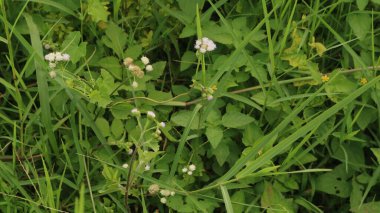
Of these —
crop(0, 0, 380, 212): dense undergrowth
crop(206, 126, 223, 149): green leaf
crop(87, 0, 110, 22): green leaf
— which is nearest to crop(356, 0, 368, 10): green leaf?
crop(0, 0, 380, 212): dense undergrowth

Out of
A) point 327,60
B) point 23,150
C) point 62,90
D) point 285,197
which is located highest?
point 327,60

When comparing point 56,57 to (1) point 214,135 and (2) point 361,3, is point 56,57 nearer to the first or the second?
(1) point 214,135

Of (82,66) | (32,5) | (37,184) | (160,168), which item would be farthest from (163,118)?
(32,5)

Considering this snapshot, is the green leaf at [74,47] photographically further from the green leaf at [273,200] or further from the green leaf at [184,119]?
the green leaf at [273,200]

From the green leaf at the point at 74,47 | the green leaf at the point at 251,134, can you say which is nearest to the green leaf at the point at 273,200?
the green leaf at the point at 251,134

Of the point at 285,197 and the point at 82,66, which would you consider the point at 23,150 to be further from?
the point at 285,197

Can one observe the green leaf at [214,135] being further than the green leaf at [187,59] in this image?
No
